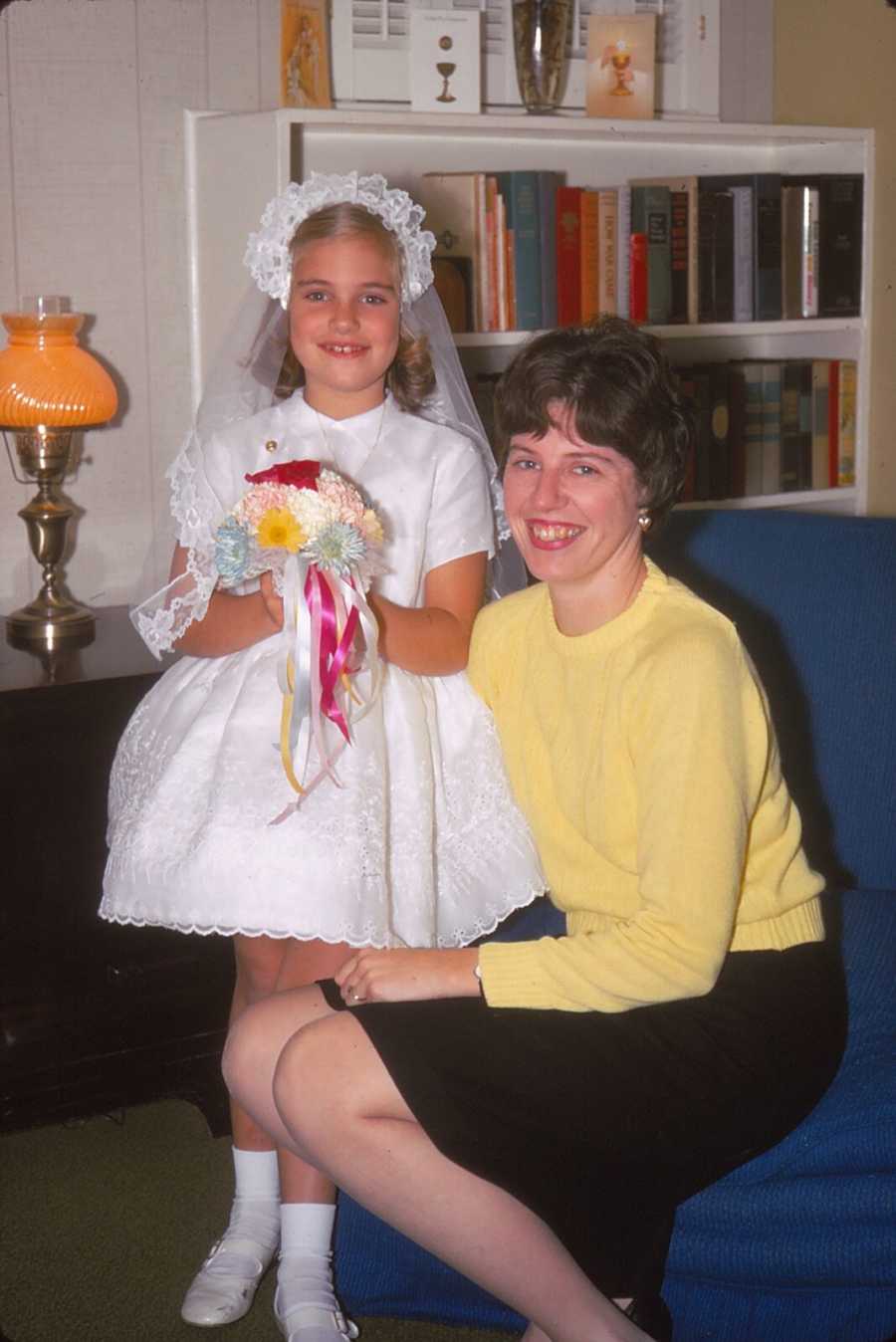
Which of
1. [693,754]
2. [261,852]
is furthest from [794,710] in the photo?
[261,852]

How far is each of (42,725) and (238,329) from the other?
683 mm

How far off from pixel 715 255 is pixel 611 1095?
216cm

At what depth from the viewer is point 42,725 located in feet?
7.63

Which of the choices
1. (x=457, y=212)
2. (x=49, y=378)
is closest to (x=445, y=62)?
(x=457, y=212)

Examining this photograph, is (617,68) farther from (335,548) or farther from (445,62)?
(335,548)

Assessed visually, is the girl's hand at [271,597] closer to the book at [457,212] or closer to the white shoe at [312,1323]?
the white shoe at [312,1323]

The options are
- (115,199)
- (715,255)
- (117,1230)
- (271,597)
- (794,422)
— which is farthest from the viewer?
(794,422)

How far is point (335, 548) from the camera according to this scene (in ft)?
5.55

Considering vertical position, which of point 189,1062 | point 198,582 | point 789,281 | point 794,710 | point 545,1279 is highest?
point 789,281

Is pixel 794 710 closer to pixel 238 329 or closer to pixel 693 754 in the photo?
pixel 693 754

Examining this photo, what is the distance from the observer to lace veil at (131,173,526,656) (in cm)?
194

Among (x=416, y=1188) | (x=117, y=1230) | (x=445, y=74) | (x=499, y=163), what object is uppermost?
(x=445, y=74)

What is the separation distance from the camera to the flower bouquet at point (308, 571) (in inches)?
66.7

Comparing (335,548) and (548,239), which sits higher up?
(548,239)
